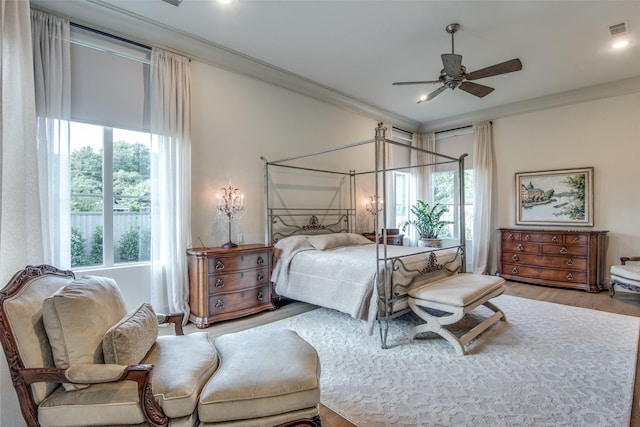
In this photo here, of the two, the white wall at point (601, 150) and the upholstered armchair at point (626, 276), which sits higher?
the white wall at point (601, 150)

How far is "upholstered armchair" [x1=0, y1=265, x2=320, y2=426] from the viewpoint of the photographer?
52.7 inches

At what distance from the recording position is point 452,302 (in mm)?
2896

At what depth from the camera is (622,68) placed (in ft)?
15.1

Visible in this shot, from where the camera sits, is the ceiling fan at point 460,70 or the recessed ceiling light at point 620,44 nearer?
the ceiling fan at point 460,70

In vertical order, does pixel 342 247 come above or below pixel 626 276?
above

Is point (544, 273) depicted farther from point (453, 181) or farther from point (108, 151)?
point (108, 151)

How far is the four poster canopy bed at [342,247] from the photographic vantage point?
3.15m

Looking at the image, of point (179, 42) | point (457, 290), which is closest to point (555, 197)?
point (457, 290)

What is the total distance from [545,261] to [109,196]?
669 centimetres

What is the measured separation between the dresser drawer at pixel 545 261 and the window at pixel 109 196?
6.06 m

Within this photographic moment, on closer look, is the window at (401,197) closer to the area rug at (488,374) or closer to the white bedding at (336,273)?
the white bedding at (336,273)

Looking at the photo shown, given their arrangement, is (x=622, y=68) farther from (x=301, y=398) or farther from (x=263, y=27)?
(x=301, y=398)

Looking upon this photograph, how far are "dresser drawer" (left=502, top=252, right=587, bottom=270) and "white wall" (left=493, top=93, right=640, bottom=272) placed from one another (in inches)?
24.1

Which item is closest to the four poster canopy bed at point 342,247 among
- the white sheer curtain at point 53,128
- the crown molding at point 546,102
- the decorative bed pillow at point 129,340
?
the crown molding at point 546,102
